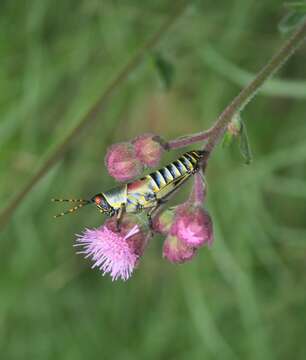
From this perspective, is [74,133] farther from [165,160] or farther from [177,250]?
[165,160]

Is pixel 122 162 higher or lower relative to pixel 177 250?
higher

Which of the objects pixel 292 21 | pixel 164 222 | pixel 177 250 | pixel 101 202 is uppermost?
pixel 292 21

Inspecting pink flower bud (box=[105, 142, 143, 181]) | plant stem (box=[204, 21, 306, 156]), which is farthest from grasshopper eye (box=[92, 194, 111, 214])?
plant stem (box=[204, 21, 306, 156])

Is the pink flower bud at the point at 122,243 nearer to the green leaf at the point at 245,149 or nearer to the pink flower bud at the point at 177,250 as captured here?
the pink flower bud at the point at 177,250

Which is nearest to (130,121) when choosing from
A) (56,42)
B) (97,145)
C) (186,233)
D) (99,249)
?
(97,145)

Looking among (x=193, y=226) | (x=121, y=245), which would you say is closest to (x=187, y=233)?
(x=193, y=226)

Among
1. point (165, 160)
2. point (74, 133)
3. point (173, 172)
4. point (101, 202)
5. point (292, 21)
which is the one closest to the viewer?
point (173, 172)
